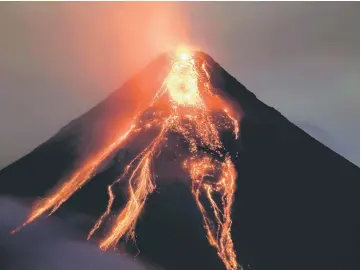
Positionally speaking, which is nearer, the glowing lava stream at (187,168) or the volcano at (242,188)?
the volcano at (242,188)

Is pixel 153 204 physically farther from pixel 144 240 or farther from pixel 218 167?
pixel 218 167

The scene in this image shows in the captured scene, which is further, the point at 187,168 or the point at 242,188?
the point at 242,188

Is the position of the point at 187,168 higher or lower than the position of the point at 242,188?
lower

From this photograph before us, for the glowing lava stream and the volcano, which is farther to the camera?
the glowing lava stream
